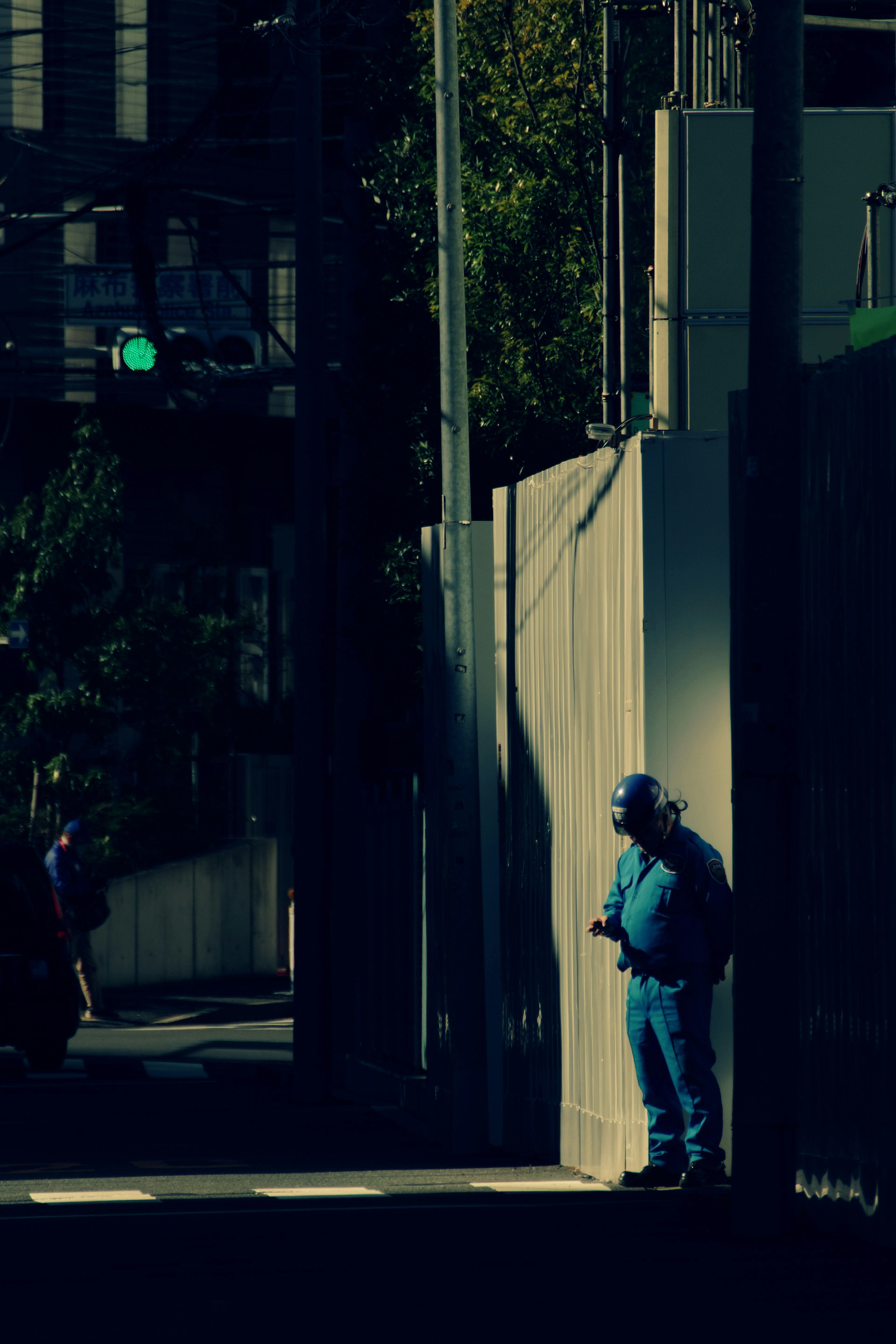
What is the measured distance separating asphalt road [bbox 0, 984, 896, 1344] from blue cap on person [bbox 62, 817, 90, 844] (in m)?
9.48

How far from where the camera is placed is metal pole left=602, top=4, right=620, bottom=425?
642 inches

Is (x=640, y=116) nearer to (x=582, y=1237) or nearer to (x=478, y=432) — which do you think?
(x=478, y=432)

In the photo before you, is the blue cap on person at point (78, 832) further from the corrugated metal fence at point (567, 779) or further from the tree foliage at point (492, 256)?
the corrugated metal fence at point (567, 779)

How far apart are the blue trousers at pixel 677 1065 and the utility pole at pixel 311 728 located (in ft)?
23.5

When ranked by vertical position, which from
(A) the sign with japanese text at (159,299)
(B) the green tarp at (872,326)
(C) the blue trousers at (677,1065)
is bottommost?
(C) the blue trousers at (677,1065)

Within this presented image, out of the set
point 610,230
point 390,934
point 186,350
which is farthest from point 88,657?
point 390,934

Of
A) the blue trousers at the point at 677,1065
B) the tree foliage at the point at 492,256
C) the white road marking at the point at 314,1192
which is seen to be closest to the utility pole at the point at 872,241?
the blue trousers at the point at 677,1065

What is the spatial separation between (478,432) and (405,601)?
1.69 metres

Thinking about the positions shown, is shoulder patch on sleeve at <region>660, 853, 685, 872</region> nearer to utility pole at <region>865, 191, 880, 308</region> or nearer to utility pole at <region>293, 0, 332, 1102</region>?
utility pole at <region>865, 191, 880, 308</region>

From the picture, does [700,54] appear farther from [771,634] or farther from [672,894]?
[771,634]

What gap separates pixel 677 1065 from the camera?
905 centimetres

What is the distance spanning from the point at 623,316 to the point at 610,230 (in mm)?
1128

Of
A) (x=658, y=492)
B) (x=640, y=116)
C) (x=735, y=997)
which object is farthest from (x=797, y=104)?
(x=640, y=116)

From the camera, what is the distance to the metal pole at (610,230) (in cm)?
1630
